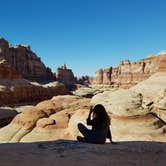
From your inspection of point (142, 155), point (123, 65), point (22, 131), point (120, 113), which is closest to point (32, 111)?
point (22, 131)

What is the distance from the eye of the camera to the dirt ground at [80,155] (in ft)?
20.0

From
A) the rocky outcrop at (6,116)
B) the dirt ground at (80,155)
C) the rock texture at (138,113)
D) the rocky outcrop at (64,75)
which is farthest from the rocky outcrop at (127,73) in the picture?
the dirt ground at (80,155)

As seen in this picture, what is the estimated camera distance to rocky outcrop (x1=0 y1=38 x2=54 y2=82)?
84.1 m

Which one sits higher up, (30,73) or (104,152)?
(30,73)

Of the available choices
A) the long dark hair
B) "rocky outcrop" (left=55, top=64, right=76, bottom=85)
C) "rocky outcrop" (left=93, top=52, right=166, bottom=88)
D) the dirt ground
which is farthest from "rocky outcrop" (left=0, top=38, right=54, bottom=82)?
the dirt ground

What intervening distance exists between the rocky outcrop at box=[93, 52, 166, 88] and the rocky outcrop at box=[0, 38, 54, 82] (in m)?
26.0

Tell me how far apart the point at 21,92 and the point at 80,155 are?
39.3 meters

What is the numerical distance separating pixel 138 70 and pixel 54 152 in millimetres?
91662

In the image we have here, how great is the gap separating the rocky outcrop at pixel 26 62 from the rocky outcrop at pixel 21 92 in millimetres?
35518

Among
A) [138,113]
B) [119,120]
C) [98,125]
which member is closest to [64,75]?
[119,120]

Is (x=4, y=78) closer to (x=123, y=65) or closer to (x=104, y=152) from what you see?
(x=104, y=152)

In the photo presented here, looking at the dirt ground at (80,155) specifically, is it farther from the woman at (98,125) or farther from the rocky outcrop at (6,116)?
the rocky outcrop at (6,116)

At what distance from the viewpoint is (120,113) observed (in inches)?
516

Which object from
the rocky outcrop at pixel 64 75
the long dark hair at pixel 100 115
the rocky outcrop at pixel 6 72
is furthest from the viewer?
the rocky outcrop at pixel 64 75
